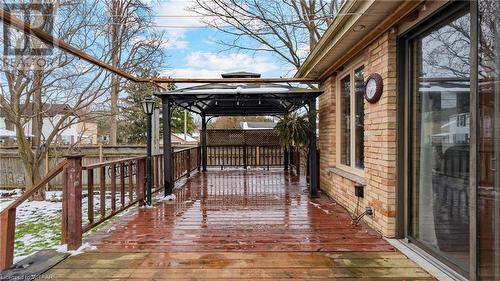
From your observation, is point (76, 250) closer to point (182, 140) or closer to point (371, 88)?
point (371, 88)

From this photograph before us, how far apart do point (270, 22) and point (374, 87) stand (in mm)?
9221

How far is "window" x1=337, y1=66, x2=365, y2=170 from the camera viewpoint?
4578mm

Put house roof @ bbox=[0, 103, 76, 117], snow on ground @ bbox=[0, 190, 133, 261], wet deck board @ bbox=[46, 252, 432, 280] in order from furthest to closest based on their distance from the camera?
house roof @ bbox=[0, 103, 76, 117], snow on ground @ bbox=[0, 190, 133, 261], wet deck board @ bbox=[46, 252, 432, 280]

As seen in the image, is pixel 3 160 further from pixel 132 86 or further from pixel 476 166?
pixel 476 166

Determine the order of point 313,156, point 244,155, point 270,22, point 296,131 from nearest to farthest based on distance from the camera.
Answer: point 296,131, point 313,156, point 244,155, point 270,22

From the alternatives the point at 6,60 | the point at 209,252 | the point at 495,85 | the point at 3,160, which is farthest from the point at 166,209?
the point at 3,160

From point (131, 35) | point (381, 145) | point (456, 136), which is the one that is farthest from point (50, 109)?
point (456, 136)

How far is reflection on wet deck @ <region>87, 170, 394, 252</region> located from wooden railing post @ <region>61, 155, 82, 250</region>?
266mm

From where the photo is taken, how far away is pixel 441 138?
2760 mm

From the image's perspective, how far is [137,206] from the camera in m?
5.37

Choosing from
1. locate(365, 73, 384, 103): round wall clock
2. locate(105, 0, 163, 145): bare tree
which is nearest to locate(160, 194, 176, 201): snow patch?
locate(365, 73, 384, 103): round wall clock

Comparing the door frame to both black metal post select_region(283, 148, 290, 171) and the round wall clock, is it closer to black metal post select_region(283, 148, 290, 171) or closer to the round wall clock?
the round wall clock

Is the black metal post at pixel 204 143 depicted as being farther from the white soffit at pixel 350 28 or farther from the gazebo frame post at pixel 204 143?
the white soffit at pixel 350 28

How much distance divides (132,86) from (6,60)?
555 cm
